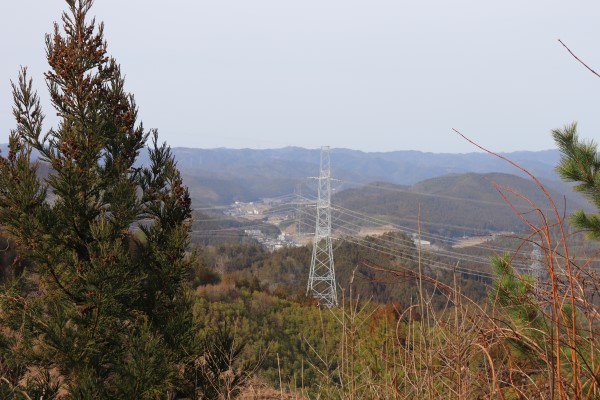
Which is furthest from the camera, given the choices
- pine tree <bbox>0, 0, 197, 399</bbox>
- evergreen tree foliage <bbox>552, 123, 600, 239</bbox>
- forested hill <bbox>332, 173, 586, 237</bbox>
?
forested hill <bbox>332, 173, 586, 237</bbox>

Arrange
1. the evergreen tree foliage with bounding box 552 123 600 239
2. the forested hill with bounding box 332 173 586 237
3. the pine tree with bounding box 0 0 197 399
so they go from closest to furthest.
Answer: the pine tree with bounding box 0 0 197 399
the evergreen tree foliage with bounding box 552 123 600 239
the forested hill with bounding box 332 173 586 237

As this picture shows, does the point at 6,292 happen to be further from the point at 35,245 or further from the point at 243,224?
the point at 243,224

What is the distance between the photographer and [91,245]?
4.15 metres

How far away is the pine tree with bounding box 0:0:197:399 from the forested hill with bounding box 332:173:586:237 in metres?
75.4

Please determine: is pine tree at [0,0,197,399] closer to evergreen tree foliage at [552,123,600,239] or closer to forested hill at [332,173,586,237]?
evergreen tree foliage at [552,123,600,239]

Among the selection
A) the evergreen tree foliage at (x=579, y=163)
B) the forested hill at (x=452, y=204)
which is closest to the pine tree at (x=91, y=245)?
the evergreen tree foliage at (x=579, y=163)

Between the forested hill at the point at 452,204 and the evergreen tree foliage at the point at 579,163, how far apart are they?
2911 inches

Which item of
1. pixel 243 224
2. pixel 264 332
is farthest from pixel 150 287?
pixel 243 224

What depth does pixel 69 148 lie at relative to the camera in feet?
13.9

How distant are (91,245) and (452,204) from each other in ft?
325

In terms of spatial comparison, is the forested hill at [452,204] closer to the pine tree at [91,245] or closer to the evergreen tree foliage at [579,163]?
the evergreen tree foliage at [579,163]

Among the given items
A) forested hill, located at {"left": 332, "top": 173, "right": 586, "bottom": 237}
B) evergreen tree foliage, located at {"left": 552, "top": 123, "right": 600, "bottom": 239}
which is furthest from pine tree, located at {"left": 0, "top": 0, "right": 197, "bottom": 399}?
forested hill, located at {"left": 332, "top": 173, "right": 586, "bottom": 237}

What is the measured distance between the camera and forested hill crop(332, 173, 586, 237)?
88000mm

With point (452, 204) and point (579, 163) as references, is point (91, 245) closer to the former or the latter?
point (579, 163)
